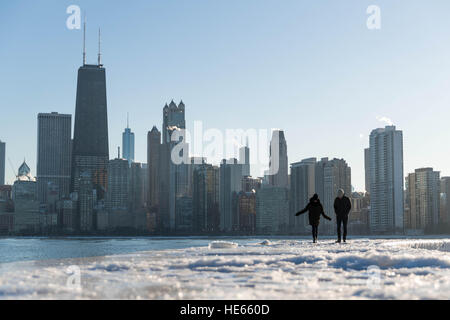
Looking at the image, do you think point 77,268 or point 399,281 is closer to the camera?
point 399,281

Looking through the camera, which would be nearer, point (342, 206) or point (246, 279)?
point (246, 279)

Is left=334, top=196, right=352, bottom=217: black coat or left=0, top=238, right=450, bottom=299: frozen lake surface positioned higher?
left=334, top=196, right=352, bottom=217: black coat

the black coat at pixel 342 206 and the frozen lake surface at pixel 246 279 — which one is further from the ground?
the black coat at pixel 342 206

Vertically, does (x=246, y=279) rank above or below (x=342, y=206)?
below

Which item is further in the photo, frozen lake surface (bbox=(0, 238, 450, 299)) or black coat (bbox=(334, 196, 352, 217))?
black coat (bbox=(334, 196, 352, 217))

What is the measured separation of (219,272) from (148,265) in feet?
9.01

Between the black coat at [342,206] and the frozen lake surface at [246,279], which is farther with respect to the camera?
the black coat at [342,206]
